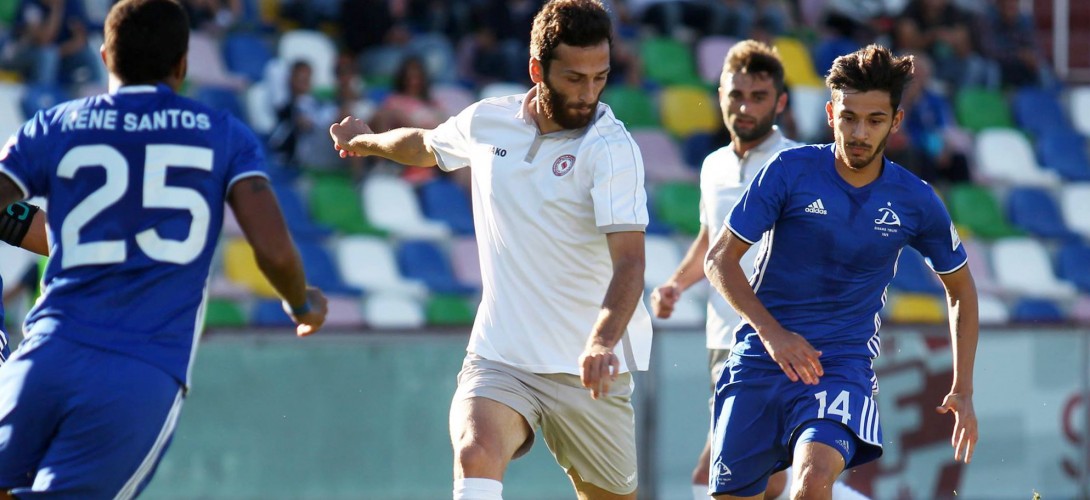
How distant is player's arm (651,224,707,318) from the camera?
7.33 m

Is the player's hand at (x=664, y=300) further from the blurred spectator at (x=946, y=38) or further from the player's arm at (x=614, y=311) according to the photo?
the blurred spectator at (x=946, y=38)

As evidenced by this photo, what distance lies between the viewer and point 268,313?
12180 millimetres

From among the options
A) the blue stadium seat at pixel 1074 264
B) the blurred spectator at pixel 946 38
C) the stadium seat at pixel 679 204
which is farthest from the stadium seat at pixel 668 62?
the blue stadium seat at pixel 1074 264

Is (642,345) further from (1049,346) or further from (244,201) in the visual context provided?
(1049,346)

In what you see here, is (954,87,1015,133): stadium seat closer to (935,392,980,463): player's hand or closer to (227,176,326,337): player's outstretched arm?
(935,392,980,463): player's hand

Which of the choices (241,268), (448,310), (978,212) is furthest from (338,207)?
(978,212)

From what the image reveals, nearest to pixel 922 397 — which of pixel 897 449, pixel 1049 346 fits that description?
pixel 897 449

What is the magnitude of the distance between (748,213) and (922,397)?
18.1 feet

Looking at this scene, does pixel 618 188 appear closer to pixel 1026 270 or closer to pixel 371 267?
pixel 371 267

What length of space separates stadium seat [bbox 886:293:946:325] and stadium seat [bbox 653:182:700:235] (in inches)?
76.6

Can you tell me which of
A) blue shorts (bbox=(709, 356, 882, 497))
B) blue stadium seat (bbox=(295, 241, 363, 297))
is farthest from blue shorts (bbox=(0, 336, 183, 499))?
blue stadium seat (bbox=(295, 241, 363, 297))

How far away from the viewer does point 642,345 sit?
5988 mm

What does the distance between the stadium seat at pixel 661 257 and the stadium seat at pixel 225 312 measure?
344 centimetres

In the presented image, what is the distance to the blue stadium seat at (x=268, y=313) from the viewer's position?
12.1 m
